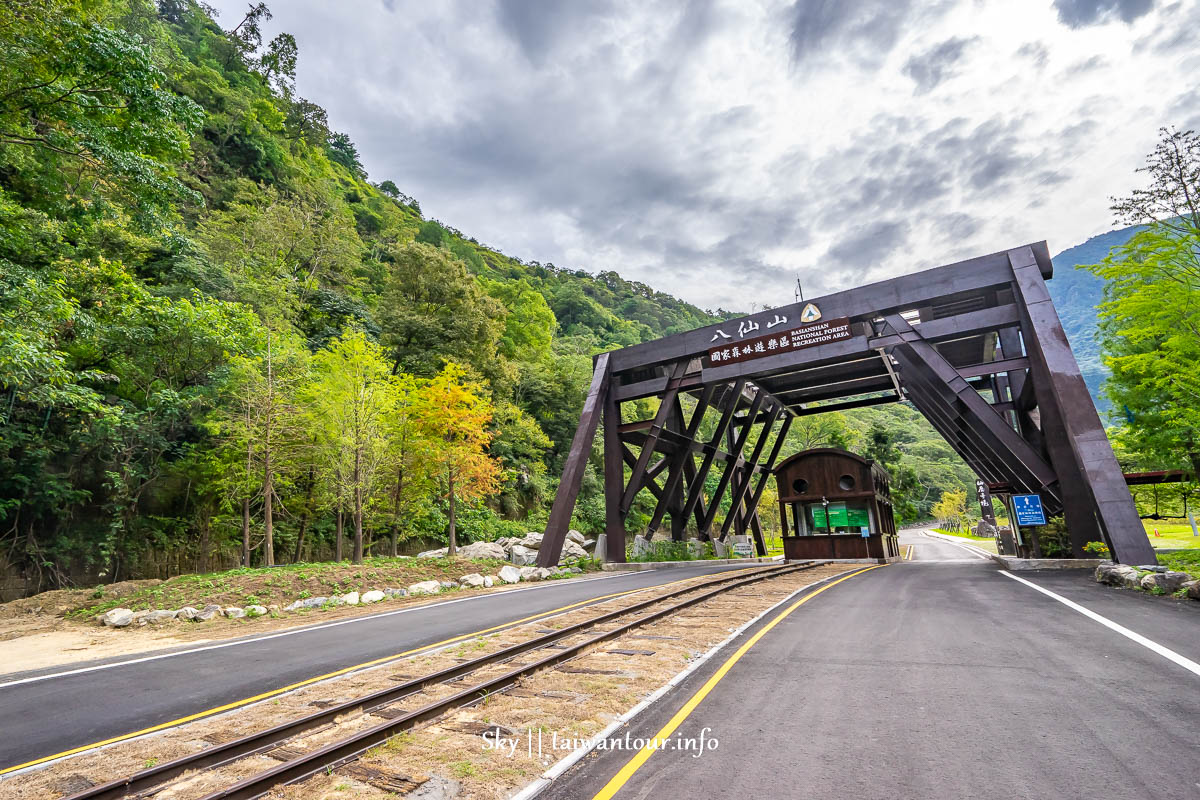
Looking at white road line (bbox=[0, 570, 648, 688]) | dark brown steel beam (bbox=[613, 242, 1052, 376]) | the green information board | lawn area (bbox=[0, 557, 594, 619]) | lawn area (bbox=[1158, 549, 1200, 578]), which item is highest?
dark brown steel beam (bbox=[613, 242, 1052, 376])

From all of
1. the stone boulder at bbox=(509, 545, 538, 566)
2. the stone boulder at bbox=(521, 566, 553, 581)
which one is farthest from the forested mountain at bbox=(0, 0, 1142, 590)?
the stone boulder at bbox=(521, 566, 553, 581)

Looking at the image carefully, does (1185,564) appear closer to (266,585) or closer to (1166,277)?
(1166,277)

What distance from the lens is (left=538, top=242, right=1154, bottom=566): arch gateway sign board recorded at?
12859 mm

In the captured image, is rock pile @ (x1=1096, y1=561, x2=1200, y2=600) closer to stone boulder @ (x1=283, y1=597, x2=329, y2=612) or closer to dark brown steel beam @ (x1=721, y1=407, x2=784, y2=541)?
dark brown steel beam @ (x1=721, y1=407, x2=784, y2=541)

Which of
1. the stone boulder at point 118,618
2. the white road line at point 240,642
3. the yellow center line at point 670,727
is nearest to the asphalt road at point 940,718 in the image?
the yellow center line at point 670,727

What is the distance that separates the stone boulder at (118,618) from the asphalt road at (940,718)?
1183 cm

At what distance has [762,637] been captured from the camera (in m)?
7.12

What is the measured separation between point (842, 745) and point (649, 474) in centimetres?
1732

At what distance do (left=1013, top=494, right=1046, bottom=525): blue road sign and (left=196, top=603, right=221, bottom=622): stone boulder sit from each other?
797 inches

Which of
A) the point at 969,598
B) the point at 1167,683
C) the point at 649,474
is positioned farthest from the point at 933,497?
the point at 1167,683

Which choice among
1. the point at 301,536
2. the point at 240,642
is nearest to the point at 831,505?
the point at 301,536

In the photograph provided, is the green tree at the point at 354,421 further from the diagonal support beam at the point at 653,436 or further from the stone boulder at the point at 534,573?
the diagonal support beam at the point at 653,436

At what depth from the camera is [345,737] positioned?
13.3 ft

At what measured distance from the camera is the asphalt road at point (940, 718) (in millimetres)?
3051
